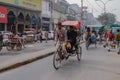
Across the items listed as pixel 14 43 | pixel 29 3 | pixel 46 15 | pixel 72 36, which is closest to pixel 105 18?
pixel 46 15

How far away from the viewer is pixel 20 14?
54312 mm

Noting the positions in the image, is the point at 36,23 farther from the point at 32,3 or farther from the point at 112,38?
the point at 112,38

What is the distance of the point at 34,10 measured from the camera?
59375mm

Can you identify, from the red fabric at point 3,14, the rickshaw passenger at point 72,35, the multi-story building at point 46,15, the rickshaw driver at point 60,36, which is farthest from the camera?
the multi-story building at point 46,15

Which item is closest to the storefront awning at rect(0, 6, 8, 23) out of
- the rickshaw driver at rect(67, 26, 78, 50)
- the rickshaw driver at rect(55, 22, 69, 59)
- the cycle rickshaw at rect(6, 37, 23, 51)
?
the cycle rickshaw at rect(6, 37, 23, 51)

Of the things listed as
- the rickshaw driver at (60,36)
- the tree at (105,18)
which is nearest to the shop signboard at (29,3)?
the rickshaw driver at (60,36)

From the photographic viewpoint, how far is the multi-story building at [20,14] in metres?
47.5

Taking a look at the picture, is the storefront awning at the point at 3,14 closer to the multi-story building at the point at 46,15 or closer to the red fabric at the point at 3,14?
the red fabric at the point at 3,14

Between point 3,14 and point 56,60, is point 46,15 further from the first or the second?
point 56,60

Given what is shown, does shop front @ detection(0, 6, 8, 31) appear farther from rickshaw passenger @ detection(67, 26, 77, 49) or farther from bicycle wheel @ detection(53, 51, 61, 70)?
bicycle wheel @ detection(53, 51, 61, 70)

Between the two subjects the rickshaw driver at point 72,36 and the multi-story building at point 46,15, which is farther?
the multi-story building at point 46,15

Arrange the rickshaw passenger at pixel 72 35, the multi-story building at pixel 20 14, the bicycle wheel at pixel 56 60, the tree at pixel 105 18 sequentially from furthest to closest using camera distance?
the tree at pixel 105 18, the multi-story building at pixel 20 14, the rickshaw passenger at pixel 72 35, the bicycle wheel at pixel 56 60

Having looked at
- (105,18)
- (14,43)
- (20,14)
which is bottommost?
(14,43)

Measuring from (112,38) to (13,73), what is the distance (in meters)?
13.6
